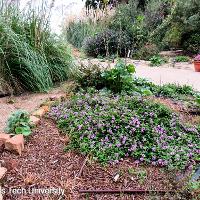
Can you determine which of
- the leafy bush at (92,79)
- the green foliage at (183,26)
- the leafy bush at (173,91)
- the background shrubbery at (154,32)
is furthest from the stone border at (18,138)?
the green foliage at (183,26)

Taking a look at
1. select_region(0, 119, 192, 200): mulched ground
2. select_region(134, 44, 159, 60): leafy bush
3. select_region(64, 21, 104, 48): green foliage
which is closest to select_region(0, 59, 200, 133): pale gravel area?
select_region(0, 119, 192, 200): mulched ground

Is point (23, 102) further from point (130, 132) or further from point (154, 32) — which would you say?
point (154, 32)

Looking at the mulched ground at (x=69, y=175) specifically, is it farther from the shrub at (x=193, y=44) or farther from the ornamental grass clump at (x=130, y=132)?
the shrub at (x=193, y=44)

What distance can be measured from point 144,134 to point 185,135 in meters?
0.36

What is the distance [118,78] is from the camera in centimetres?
431

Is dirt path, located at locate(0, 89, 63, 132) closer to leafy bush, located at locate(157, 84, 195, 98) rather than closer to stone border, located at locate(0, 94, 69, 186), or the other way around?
stone border, located at locate(0, 94, 69, 186)

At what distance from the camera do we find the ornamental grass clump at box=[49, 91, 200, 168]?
287 cm

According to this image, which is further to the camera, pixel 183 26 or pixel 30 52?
pixel 183 26

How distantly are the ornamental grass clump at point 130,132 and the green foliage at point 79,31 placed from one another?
26.4 feet

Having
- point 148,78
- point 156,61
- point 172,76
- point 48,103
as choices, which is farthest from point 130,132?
point 156,61

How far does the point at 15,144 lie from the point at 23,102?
57.1 inches

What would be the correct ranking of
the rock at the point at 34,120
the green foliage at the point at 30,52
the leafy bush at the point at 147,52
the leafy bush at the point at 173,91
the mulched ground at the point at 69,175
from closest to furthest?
the mulched ground at the point at 69,175
the rock at the point at 34,120
the green foliage at the point at 30,52
the leafy bush at the point at 173,91
the leafy bush at the point at 147,52

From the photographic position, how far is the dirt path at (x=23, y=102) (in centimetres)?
392

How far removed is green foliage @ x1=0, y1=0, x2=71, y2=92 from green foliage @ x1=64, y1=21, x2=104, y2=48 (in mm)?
6407
